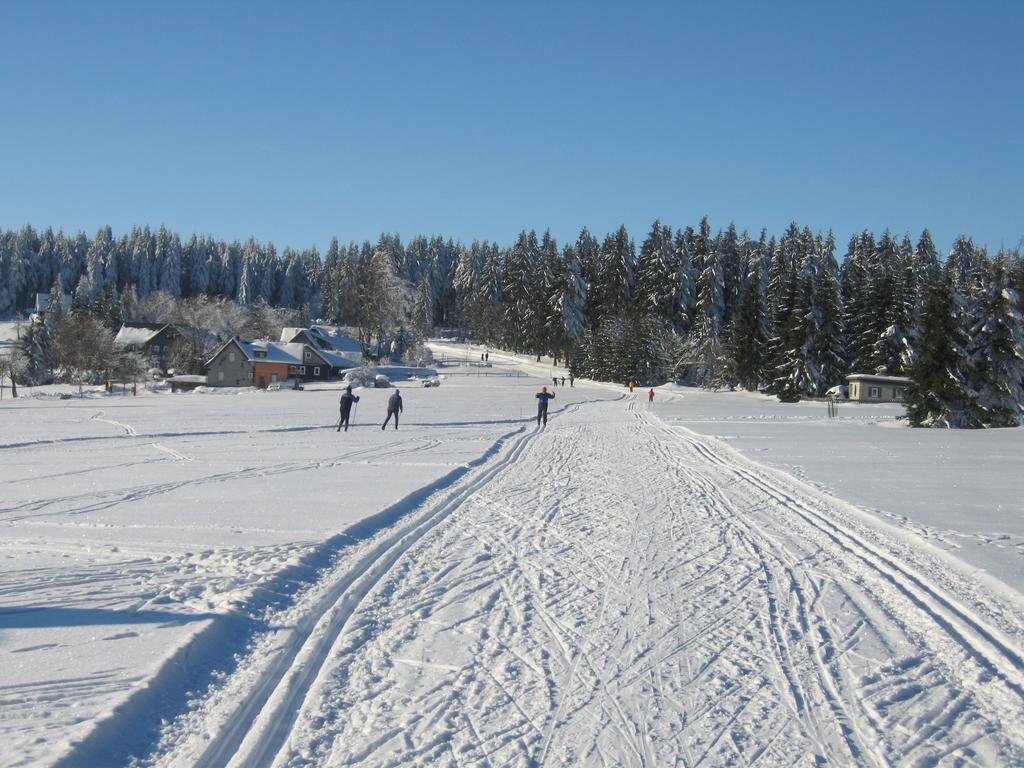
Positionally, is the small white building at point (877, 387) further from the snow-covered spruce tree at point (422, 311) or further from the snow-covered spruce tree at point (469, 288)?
the snow-covered spruce tree at point (469, 288)

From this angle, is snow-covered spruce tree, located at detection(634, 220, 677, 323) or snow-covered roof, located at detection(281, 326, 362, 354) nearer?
snow-covered spruce tree, located at detection(634, 220, 677, 323)

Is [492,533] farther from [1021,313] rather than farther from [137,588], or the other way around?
[1021,313]

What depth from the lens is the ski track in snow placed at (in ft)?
13.0

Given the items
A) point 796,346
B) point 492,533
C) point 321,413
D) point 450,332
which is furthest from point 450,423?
point 450,332

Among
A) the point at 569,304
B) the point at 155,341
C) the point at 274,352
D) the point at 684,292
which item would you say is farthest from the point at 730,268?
the point at 155,341

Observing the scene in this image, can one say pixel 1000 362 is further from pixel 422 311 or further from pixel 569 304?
pixel 422 311

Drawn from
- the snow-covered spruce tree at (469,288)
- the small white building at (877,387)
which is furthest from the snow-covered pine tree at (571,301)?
the small white building at (877,387)

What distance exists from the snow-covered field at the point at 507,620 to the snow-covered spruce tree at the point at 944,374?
808 inches

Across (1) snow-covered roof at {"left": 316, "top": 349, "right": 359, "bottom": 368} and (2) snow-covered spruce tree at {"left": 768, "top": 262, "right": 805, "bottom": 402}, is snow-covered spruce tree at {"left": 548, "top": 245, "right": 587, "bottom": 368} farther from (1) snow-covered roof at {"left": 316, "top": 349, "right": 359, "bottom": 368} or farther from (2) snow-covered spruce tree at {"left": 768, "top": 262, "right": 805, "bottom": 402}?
(2) snow-covered spruce tree at {"left": 768, "top": 262, "right": 805, "bottom": 402}

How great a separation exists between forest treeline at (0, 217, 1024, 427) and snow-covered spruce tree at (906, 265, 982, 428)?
6 cm

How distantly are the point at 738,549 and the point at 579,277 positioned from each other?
3025 inches

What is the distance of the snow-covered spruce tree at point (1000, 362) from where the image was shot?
31562 millimetres

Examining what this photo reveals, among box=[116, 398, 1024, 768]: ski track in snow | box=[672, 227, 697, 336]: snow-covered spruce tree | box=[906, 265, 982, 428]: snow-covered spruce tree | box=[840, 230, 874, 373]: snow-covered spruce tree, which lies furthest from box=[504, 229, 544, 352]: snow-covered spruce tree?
box=[116, 398, 1024, 768]: ski track in snow

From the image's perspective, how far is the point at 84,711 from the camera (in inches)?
159
